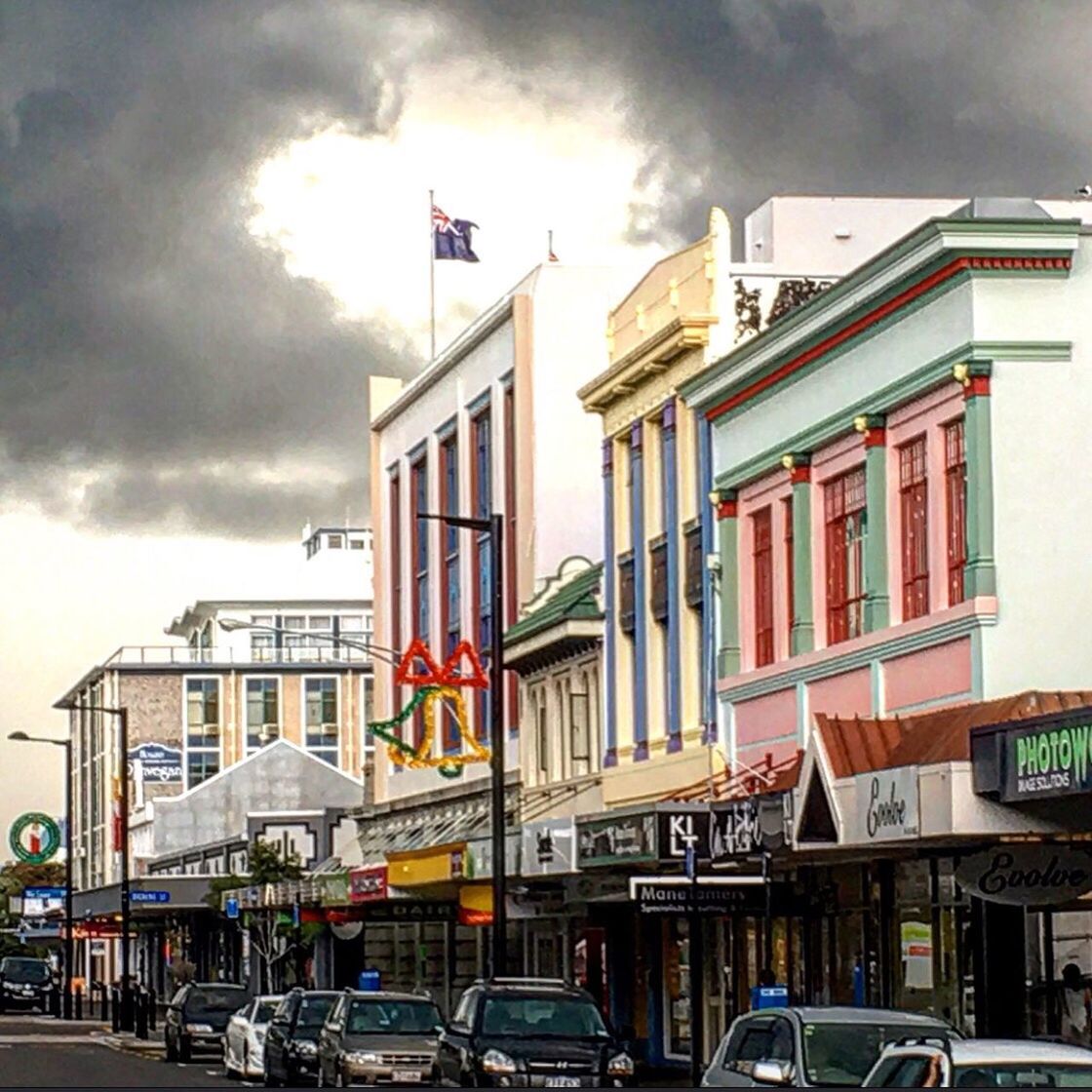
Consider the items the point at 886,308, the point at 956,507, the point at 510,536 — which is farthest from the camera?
the point at 510,536

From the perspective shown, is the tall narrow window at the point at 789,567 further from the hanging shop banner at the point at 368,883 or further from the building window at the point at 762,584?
the hanging shop banner at the point at 368,883

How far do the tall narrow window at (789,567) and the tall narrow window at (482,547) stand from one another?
20.2 meters

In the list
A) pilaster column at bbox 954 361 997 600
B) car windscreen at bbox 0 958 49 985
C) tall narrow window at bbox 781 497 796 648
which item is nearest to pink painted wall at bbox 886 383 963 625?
pilaster column at bbox 954 361 997 600

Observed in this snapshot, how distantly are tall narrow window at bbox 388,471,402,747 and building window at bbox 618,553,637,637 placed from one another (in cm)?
2148

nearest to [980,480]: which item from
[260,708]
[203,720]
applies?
[260,708]

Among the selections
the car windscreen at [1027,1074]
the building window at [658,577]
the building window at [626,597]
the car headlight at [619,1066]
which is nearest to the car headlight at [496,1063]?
the car headlight at [619,1066]

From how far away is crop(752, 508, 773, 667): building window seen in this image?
1688 inches

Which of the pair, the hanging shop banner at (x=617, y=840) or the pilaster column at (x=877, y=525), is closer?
the pilaster column at (x=877, y=525)

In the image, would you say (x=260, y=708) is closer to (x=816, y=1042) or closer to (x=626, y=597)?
(x=626, y=597)

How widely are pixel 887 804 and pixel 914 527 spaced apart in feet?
20.5

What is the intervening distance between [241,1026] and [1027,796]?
23339 mm

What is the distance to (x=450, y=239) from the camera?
2554 inches

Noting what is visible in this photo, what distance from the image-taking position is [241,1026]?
48906 millimetres

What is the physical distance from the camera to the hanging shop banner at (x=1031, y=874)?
104 ft
